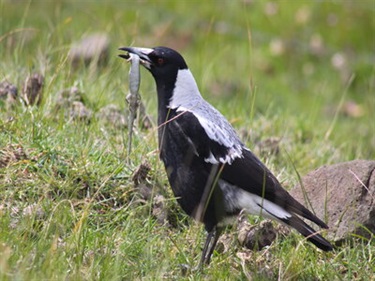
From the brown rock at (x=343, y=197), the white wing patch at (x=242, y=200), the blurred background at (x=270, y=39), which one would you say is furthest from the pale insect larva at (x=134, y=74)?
the blurred background at (x=270, y=39)

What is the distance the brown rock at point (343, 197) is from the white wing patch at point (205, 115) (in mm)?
387

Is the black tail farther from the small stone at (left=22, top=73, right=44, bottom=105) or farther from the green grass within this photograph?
the small stone at (left=22, top=73, right=44, bottom=105)

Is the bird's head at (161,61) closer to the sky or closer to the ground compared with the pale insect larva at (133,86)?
closer to the sky

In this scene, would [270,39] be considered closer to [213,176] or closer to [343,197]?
[343,197]

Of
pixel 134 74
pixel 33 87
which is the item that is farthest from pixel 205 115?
pixel 33 87

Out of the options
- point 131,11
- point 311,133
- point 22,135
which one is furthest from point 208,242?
point 131,11

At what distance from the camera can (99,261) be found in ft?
11.5

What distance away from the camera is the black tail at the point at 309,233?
379cm

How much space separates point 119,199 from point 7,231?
0.86m

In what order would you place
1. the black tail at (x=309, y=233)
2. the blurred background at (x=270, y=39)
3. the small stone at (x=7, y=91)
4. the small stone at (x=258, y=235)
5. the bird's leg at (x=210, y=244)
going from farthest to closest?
the blurred background at (x=270, y=39) < the small stone at (x=7, y=91) < the small stone at (x=258, y=235) < the bird's leg at (x=210, y=244) < the black tail at (x=309, y=233)

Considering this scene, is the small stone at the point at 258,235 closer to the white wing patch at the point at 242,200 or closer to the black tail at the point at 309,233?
the white wing patch at the point at 242,200

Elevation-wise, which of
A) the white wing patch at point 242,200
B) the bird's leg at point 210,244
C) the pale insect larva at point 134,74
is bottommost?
the bird's leg at point 210,244

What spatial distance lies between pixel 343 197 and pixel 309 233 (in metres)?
0.51

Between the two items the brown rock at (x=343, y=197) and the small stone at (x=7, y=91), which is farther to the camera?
the small stone at (x=7, y=91)
